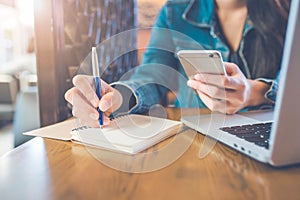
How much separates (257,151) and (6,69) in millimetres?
3089

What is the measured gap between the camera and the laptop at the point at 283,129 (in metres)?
0.28

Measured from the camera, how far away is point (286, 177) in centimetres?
33

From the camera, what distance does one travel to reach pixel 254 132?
1.44 ft

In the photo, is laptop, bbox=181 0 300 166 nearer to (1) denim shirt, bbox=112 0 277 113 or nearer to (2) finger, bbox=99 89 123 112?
(2) finger, bbox=99 89 123 112

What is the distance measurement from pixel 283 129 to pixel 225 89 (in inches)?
10.6

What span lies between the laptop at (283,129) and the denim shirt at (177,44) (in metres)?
0.39

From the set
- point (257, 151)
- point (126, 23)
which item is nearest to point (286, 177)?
point (257, 151)

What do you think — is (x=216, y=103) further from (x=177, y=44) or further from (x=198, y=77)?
(x=177, y=44)

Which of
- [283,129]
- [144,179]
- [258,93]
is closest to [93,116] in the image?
[144,179]

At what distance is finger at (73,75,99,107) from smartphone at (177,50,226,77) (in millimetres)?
192

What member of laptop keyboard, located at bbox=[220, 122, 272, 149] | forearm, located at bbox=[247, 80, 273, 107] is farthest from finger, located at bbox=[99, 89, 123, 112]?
forearm, located at bbox=[247, 80, 273, 107]

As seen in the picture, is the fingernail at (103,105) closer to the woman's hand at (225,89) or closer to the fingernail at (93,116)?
the fingernail at (93,116)

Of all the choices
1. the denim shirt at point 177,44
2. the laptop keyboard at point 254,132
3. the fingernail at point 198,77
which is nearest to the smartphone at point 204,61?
the fingernail at point 198,77

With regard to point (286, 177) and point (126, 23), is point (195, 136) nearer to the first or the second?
point (286, 177)
